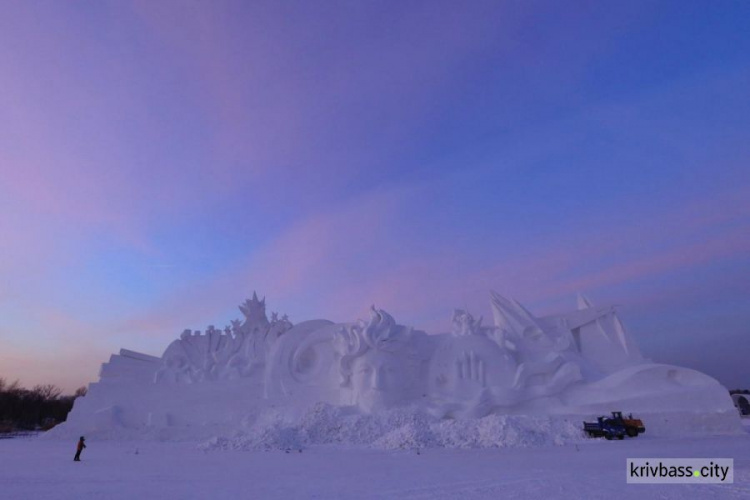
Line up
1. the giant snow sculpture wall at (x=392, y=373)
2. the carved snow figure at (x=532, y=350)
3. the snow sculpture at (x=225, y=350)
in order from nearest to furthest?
1. the giant snow sculpture wall at (x=392, y=373)
2. the carved snow figure at (x=532, y=350)
3. the snow sculpture at (x=225, y=350)

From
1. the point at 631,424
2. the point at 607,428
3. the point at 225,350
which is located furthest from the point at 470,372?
the point at 225,350

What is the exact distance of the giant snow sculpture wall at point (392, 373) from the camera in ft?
63.3

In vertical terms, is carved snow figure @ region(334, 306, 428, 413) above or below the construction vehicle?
above

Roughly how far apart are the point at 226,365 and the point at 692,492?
20136 mm

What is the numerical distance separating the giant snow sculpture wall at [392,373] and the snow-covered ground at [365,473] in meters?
4.74

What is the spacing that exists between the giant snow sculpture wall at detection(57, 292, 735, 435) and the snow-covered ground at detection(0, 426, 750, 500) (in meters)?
4.74

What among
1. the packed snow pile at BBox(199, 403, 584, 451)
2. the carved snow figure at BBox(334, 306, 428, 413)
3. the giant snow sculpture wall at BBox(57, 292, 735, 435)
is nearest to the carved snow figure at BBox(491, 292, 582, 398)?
the giant snow sculpture wall at BBox(57, 292, 735, 435)

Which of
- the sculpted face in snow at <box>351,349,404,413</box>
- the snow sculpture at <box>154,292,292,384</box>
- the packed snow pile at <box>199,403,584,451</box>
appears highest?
the snow sculpture at <box>154,292,292,384</box>

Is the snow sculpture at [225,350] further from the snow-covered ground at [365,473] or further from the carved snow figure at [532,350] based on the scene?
the carved snow figure at [532,350]

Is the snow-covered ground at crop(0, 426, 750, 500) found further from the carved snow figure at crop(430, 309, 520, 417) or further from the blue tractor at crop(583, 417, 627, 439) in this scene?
the carved snow figure at crop(430, 309, 520, 417)

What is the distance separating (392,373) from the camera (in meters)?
20.5

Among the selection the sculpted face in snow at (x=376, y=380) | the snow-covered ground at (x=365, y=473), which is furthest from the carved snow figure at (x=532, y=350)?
the snow-covered ground at (x=365, y=473)

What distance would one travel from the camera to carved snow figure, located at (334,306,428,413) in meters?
20.1

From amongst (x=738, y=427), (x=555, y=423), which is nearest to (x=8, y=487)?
(x=555, y=423)
